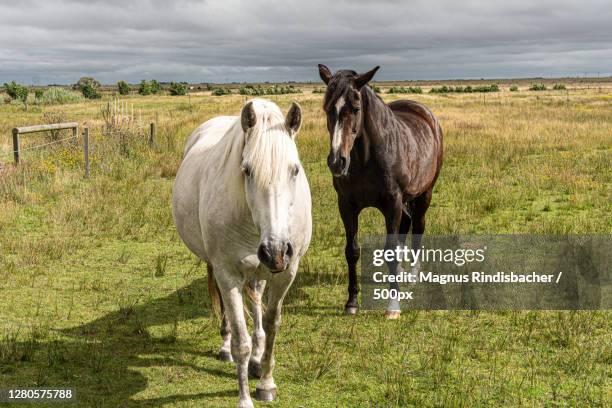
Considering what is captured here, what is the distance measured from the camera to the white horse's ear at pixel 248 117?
3122 millimetres

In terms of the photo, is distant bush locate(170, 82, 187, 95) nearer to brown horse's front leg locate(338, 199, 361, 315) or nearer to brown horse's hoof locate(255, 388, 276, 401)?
A: brown horse's front leg locate(338, 199, 361, 315)

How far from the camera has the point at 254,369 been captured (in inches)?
170

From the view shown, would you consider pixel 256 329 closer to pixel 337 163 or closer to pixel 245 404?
pixel 245 404

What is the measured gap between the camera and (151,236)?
8.85 meters

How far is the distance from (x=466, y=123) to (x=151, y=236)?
757 inches

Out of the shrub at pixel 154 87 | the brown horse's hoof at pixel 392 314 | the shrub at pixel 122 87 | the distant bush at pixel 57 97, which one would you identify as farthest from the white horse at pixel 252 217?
the shrub at pixel 154 87

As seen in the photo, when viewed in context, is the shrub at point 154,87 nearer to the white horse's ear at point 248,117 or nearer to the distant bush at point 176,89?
the distant bush at point 176,89

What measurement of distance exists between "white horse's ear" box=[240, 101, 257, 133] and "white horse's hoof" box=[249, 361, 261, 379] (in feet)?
6.83

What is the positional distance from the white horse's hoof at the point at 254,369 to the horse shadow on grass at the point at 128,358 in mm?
158

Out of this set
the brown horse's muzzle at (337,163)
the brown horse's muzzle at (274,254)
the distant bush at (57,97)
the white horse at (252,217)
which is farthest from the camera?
the distant bush at (57,97)

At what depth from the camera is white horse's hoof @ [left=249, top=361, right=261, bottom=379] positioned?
431 centimetres

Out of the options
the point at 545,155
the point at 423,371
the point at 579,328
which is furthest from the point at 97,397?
the point at 545,155

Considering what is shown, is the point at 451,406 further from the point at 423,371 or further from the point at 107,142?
the point at 107,142

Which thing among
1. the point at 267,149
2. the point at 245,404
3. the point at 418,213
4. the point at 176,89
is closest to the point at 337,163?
the point at 267,149
